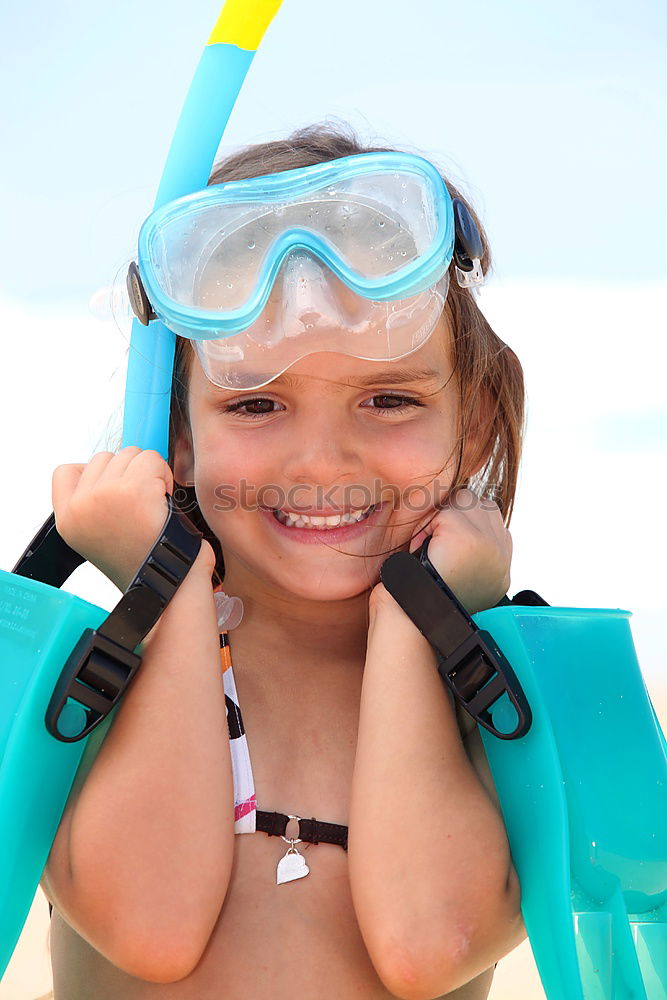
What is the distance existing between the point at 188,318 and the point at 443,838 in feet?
3.10

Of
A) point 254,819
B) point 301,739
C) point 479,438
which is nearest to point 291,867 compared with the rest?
point 254,819

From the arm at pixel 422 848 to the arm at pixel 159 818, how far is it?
9.2 inches

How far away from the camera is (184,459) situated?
2.25 m

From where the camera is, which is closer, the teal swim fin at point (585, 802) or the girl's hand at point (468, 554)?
the teal swim fin at point (585, 802)

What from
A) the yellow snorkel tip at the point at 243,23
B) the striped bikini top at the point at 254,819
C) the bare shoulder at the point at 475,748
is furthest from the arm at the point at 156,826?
the yellow snorkel tip at the point at 243,23

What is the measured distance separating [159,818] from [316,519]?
0.65m

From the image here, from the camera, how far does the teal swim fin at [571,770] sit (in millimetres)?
1574

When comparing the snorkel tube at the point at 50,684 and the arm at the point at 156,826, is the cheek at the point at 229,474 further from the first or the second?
the arm at the point at 156,826

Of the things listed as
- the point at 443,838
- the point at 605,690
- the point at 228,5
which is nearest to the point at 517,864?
the point at 443,838

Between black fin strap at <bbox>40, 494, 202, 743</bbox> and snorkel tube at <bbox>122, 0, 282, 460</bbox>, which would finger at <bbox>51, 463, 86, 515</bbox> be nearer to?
snorkel tube at <bbox>122, 0, 282, 460</bbox>

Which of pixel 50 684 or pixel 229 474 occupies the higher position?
pixel 229 474

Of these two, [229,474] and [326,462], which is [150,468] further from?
[326,462]

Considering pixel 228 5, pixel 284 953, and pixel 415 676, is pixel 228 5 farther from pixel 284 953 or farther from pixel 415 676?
pixel 284 953

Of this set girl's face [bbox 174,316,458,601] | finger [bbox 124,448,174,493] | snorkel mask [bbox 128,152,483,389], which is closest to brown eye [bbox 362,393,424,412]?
girl's face [bbox 174,316,458,601]
